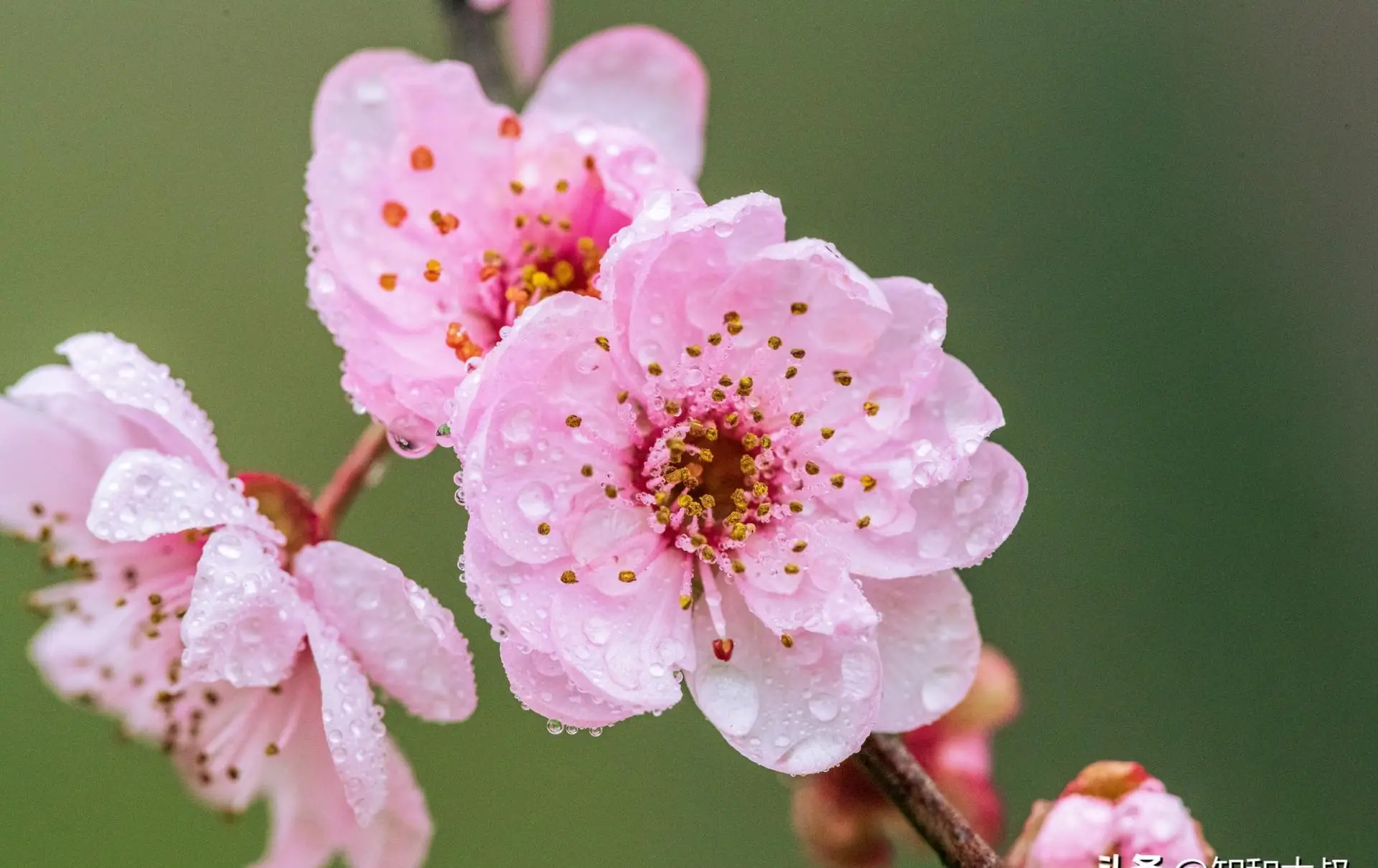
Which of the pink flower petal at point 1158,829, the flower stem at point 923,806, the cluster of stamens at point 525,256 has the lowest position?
the flower stem at point 923,806

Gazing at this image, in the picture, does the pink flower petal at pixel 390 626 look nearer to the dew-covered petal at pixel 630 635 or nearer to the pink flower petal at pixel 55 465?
the dew-covered petal at pixel 630 635

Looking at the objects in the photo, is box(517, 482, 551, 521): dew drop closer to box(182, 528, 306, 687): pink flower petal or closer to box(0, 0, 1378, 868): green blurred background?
box(182, 528, 306, 687): pink flower petal

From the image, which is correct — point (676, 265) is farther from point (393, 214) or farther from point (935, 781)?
point (935, 781)

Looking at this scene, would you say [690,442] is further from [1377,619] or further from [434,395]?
[1377,619]

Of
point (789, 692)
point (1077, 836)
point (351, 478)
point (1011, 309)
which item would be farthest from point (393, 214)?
point (1011, 309)

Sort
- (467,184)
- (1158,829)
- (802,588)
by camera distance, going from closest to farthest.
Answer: (1158,829) → (802,588) → (467,184)

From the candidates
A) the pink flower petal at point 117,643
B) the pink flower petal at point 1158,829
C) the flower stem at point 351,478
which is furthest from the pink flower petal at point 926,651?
the pink flower petal at point 117,643

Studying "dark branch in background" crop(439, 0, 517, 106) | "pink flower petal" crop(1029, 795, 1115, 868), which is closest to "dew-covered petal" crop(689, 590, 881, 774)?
"pink flower petal" crop(1029, 795, 1115, 868)
